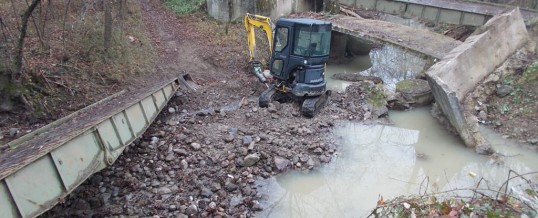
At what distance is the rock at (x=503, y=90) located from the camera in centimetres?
1066

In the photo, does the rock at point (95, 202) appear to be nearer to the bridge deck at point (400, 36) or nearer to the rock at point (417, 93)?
the rock at point (417, 93)

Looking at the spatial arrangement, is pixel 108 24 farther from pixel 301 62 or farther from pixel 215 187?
pixel 215 187

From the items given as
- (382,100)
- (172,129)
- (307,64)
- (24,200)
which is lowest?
(382,100)

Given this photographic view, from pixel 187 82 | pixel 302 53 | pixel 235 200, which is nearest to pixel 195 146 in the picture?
pixel 235 200

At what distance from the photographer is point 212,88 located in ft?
37.1

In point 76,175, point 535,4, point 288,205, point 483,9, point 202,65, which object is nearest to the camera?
point 76,175

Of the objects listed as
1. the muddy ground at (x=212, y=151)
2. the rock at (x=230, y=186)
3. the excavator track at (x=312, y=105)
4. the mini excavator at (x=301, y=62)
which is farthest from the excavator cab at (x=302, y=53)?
the rock at (x=230, y=186)

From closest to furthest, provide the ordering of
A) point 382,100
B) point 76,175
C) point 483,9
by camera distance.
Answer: point 76,175, point 382,100, point 483,9

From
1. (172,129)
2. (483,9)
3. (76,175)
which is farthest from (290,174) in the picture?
(483,9)

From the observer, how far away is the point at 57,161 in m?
4.42

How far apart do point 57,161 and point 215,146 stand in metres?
3.55

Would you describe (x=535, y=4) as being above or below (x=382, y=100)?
above

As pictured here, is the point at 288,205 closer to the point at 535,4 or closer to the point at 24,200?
the point at 24,200

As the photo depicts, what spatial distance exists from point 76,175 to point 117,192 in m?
1.62
